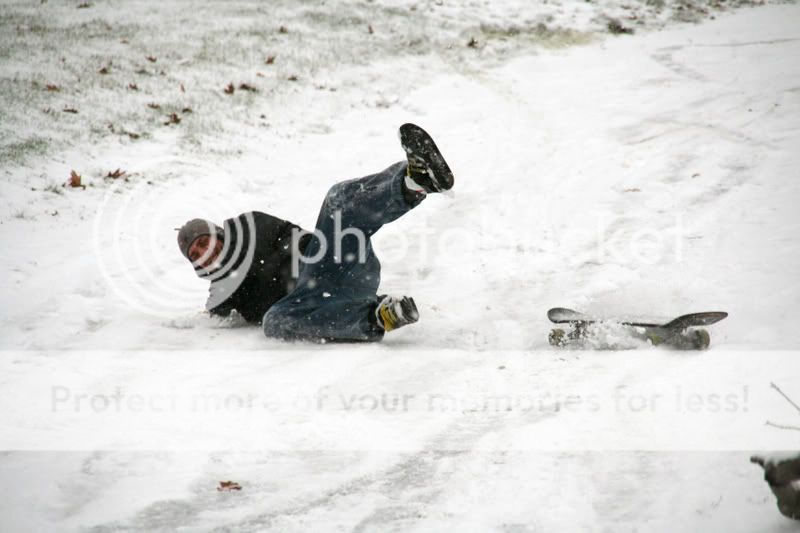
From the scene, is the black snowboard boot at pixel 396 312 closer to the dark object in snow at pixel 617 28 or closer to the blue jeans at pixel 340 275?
the blue jeans at pixel 340 275

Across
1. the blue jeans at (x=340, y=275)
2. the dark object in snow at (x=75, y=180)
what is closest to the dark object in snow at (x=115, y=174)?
the dark object in snow at (x=75, y=180)

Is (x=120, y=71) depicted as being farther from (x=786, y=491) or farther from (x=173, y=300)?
(x=786, y=491)

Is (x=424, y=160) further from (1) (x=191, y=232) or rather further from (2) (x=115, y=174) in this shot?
(2) (x=115, y=174)

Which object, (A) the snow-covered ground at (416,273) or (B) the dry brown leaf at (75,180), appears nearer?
(A) the snow-covered ground at (416,273)

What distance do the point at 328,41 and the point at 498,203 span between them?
6.82m

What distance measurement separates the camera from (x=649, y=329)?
3.88 m

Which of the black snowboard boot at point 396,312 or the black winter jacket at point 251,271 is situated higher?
the black winter jacket at point 251,271

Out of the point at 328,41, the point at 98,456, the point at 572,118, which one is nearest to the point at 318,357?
the point at 98,456

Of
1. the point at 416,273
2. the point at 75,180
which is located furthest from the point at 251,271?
the point at 75,180

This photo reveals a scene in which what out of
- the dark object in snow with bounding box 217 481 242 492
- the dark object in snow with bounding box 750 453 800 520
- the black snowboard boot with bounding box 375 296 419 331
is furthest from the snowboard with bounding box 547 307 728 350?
the dark object in snow with bounding box 217 481 242 492

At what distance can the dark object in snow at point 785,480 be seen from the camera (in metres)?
2.13

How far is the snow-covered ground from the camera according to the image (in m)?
2.74

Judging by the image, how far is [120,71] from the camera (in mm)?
10086

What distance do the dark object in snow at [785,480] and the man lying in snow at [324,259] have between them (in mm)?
2270
